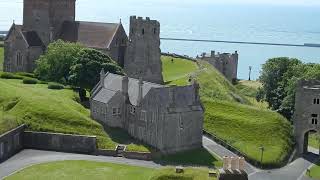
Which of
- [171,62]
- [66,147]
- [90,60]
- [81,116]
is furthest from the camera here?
[171,62]

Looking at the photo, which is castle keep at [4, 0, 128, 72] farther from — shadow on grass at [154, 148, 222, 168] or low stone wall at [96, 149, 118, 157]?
shadow on grass at [154, 148, 222, 168]

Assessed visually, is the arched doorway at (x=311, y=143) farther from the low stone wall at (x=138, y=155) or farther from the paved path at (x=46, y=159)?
the paved path at (x=46, y=159)

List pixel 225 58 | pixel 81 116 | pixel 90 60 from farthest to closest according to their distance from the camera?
pixel 225 58 < pixel 90 60 < pixel 81 116

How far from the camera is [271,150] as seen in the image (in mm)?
57531

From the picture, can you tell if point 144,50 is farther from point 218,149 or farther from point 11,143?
point 11,143

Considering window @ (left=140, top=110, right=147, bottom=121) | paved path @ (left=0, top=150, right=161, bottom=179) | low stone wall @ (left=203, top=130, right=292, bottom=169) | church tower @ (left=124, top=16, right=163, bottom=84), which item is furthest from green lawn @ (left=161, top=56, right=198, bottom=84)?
paved path @ (left=0, top=150, right=161, bottom=179)

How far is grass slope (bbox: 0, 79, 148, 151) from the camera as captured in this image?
54250 millimetres

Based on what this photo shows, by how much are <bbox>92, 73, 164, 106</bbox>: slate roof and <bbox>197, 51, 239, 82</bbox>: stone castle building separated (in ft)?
140

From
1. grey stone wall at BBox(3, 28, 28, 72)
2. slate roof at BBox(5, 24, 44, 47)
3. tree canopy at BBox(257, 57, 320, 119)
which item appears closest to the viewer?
tree canopy at BBox(257, 57, 320, 119)

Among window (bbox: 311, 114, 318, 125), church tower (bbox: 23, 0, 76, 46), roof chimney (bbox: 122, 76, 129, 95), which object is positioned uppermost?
church tower (bbox: 23, 0, 76, 46)

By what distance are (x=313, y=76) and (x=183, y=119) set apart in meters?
26.7

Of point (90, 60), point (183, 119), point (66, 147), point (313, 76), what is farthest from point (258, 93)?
point (66, 147)

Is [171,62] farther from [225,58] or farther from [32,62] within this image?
[32,62]

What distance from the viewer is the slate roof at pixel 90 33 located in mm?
82688
